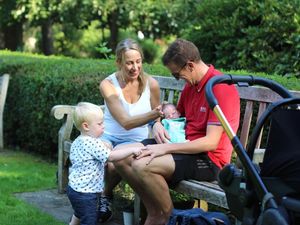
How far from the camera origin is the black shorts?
14.7 feet

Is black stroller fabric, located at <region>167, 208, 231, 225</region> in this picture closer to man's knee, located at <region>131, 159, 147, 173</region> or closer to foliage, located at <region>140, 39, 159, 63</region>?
man's knee, located at <region>131, 159, 147, 173</region>

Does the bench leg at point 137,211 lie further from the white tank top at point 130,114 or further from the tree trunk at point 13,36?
the tree trunk at point 13,36

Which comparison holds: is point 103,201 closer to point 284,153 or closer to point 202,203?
point 202,203

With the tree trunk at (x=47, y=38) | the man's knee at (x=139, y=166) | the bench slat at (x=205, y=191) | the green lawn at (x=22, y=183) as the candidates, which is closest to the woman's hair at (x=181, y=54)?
the man's knee at (x=139, y=166)

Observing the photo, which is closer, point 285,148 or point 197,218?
point 285,148

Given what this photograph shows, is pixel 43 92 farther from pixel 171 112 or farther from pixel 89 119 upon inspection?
pixel 89 119

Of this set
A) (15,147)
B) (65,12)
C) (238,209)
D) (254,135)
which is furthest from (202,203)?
(65,12)

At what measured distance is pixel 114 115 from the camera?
5.20 metres

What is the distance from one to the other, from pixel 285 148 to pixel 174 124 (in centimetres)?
167

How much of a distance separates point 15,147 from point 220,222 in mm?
5610

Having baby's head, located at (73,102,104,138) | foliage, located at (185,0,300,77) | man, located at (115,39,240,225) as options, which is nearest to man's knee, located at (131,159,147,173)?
man, located at (115,39,240,225)

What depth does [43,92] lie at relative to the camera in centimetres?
782

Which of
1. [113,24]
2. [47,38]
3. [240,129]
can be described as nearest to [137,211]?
[240,129]

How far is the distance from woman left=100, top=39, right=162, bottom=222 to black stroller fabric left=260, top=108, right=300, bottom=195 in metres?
1.90
